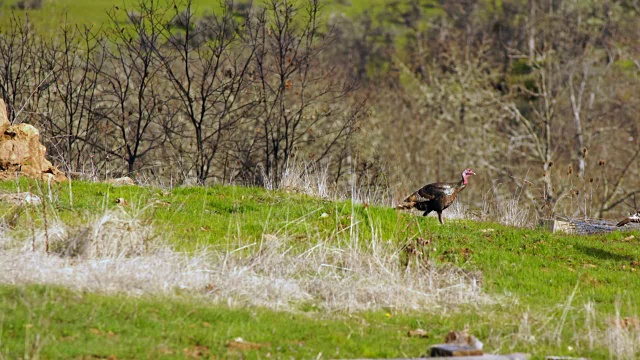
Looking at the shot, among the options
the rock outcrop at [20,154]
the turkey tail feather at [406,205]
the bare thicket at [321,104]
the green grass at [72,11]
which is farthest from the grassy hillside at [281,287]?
the green grass at [72,11]

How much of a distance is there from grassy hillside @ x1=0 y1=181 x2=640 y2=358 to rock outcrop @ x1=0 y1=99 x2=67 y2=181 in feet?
4.01

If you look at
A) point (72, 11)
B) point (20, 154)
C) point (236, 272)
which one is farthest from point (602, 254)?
point (72, 11)

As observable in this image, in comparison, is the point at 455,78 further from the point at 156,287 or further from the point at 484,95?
the point at 156,287

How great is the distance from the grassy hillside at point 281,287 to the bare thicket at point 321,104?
4424 mm

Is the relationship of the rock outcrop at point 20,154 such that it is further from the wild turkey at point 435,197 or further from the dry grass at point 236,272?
the wild turkey at point 435,197

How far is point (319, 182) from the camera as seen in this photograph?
53.9 ft

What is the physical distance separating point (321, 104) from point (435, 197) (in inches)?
872

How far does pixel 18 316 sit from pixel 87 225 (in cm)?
283

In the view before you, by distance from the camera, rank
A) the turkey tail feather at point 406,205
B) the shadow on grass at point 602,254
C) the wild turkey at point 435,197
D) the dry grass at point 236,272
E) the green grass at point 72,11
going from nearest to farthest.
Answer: the dry grass at point 236,272 < the shadow on grass at point 602,254 < the wild turkey at point 435,197 < the turkey tail feather at point 406,205 < the green grass at point 72,11

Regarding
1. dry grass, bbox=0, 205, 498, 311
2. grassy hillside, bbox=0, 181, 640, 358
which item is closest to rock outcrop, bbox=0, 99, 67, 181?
grassy hillside, bbox=0, 181, 640, 358

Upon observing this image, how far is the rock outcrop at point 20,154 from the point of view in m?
15.2

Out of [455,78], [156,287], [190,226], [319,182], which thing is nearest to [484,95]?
[455,78]

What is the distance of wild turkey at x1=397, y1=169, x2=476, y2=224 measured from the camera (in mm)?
14492

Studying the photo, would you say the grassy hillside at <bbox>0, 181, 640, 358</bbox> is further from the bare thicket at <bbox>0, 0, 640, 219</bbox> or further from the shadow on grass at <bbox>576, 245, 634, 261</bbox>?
the bare thicket at <bbox>0, 0, 640, 219</bbox>
